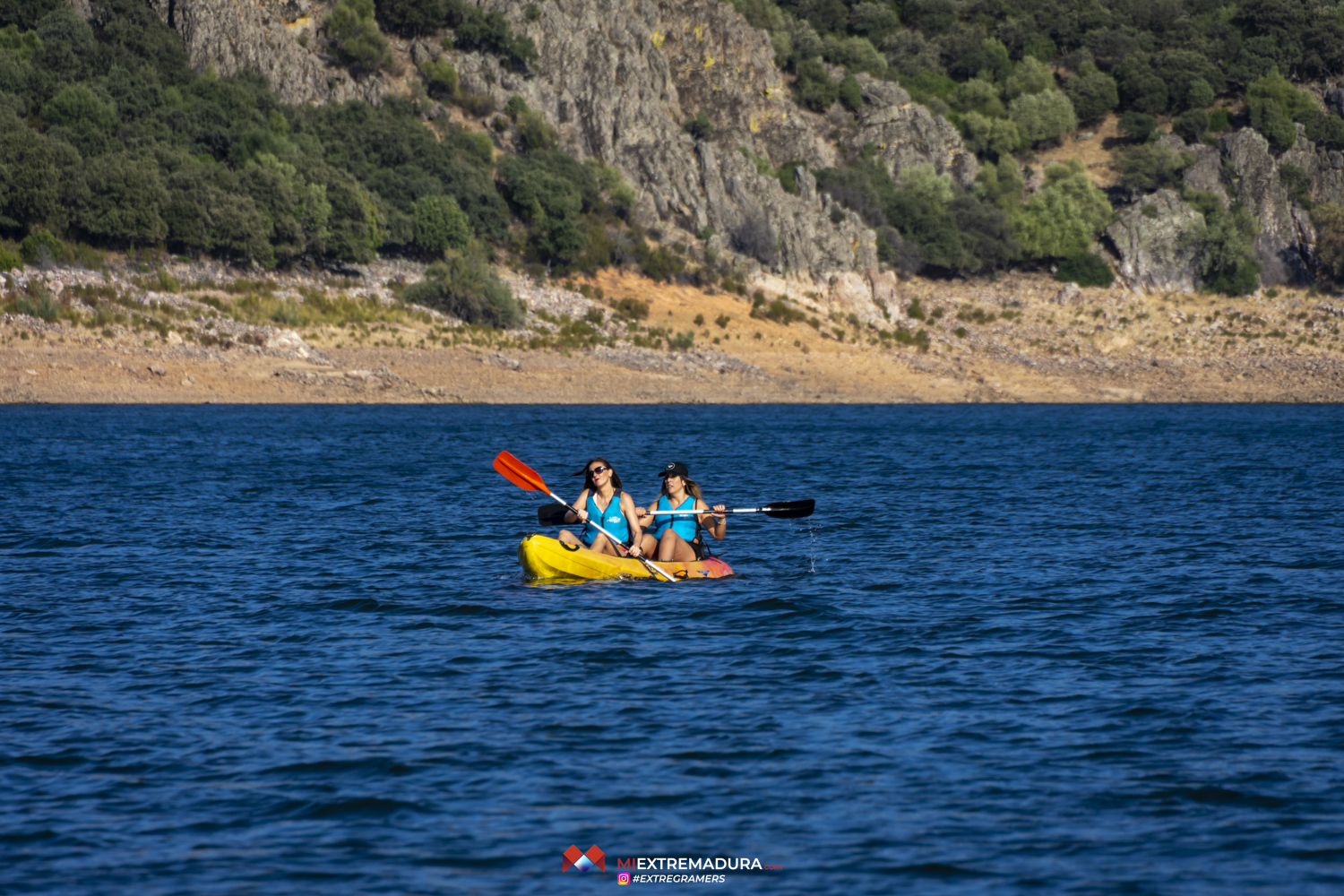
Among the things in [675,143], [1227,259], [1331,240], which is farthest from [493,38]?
[1331,240]

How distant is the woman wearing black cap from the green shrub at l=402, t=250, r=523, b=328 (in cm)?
4844

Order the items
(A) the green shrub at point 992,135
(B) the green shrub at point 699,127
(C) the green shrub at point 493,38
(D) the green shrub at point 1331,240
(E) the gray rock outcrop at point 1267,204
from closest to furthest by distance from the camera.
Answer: (C) the green shrub at point 493,38 → (B) the green shrub at point 699,127 → (D) the green shrub at point 1331,240 → (E) the gray rock outcrop at point 1267,204 → (A) the green shrub at point 992,135

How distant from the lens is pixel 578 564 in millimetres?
18375

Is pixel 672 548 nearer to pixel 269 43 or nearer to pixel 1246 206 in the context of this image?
pixel 269 43

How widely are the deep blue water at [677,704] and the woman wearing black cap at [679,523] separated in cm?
66

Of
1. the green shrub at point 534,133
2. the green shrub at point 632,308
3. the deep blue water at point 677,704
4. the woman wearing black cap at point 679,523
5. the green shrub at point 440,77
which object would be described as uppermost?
the green shrub at point 440,77

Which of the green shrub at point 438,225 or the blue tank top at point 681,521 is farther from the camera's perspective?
the green shrub at point 438,225

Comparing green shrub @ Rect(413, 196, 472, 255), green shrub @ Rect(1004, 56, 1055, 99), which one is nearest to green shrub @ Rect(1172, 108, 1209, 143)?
green shrub @ Rect(1004, 56, 1055, 99)

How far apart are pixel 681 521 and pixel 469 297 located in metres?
A: 49.2

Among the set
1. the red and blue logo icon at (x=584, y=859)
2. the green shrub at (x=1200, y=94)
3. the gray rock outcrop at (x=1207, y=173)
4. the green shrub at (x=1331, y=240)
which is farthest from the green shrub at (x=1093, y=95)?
the red and blue logo icon at (x=584, y=859)

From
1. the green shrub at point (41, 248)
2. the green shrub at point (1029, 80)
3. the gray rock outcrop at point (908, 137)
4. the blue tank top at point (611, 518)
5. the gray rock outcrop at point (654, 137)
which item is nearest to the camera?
the blue tank top at point (611, 518)

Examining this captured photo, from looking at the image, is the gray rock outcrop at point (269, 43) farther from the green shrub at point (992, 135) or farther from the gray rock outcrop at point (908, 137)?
the green shrub at point (992, 135)

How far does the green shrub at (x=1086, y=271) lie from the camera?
9025cm
